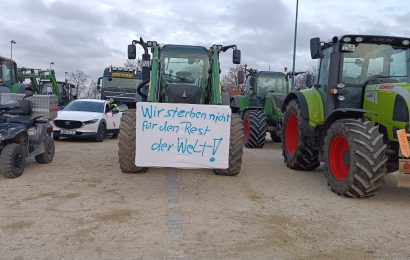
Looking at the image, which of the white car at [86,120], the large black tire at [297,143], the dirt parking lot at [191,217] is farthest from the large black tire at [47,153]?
the large black tire at [297,143]

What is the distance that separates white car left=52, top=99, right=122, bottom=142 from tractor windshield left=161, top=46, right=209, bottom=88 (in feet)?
19.1

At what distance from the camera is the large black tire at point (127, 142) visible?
25.5 ft

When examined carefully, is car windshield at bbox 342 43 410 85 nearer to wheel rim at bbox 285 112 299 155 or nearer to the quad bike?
wheel rim at bbox 285 112 299 155

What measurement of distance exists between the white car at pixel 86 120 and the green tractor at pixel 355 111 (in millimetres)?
7173

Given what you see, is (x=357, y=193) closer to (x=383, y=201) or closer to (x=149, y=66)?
(x=383, y=201)

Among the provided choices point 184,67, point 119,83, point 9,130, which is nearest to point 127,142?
point 9,130

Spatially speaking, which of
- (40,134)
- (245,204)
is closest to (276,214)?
(245,204)

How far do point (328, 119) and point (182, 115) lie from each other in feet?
8.05

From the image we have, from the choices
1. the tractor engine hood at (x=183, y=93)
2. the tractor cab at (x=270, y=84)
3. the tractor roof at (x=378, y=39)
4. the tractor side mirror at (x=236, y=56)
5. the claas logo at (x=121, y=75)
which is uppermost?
the tractor roof at (x=378, y=39)

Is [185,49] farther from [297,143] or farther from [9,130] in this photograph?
[9,130]

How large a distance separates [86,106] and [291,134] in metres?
8.00

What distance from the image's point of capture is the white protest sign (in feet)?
21.8

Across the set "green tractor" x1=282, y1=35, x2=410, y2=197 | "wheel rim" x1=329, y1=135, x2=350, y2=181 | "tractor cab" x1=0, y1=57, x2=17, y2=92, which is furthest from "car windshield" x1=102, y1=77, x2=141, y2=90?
"wheel rim" x1=329, y1=135, x2=350, y2=181

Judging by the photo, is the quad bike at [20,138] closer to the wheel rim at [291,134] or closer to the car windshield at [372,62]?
the wheel rim at [291,134]
